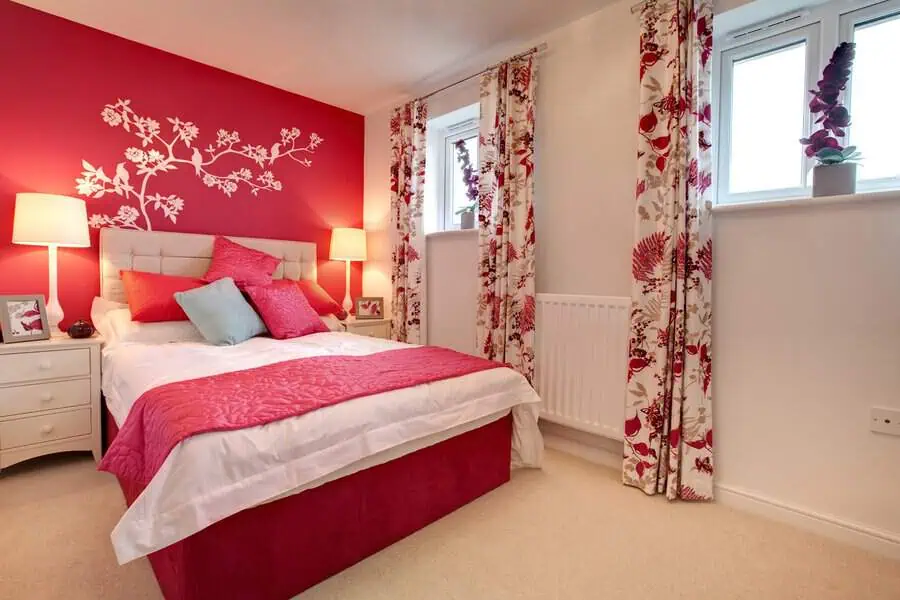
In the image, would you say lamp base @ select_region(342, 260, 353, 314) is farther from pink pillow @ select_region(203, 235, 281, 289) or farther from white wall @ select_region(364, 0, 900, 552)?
white wall @ select_region(364, 0, 900, 552)

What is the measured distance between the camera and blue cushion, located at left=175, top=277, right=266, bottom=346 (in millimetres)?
2412

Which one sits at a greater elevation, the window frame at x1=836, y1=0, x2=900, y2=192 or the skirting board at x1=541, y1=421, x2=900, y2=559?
the window frame at x1=836, y1=0, x2=900, y2=192

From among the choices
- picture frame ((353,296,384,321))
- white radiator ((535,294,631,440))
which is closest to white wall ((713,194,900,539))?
white radiator ((535,294,631,440))

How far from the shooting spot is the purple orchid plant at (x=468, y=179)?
122 inches

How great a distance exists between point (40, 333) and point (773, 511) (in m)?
3.60

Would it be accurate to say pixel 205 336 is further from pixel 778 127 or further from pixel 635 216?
pixel 778 127

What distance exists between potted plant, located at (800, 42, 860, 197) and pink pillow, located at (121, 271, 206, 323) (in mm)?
3169

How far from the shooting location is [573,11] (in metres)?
2.36

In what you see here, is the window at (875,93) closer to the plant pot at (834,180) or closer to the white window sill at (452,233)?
the plant pot at (834,180)

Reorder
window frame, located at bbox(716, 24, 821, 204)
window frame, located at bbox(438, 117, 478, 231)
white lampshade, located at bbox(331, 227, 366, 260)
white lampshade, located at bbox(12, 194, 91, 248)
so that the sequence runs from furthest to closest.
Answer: white lampshade, located at bbox(331, 227, 366, 260)
window frame, located at bbox(438, 117, 478, 231)
white lampshade, located at bbox(12, 194, 91, 248)
window frame, located at bbox(716, 24, 821, 204)

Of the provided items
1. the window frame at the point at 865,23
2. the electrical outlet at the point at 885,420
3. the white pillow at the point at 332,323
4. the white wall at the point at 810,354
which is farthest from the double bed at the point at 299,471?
the window frame at the point at 865,23

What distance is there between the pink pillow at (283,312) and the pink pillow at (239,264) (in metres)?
0.10

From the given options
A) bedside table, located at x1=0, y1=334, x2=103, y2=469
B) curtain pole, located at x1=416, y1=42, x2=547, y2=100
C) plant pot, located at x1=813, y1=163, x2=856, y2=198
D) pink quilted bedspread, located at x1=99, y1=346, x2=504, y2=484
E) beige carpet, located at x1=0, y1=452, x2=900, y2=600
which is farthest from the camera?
curtain pole, located at x1=416, y1=42, x2=547, y2=100

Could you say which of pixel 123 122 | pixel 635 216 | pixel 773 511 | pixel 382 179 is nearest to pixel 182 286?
pixel 123 122
